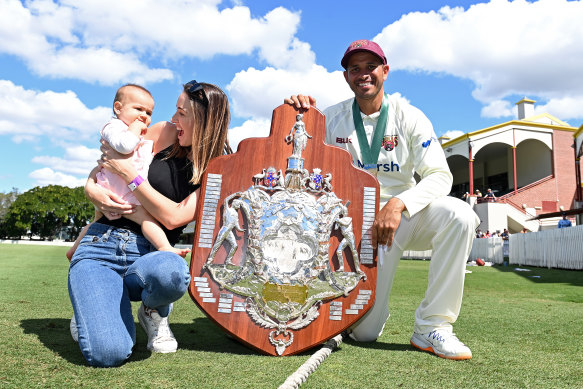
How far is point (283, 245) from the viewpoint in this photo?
270 cm

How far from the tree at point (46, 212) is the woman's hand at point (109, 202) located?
59864 millimetres

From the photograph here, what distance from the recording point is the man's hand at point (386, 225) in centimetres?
281

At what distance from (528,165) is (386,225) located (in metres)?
37.4

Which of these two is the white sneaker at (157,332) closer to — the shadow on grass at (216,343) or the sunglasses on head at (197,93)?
the shadow on grass at (216,343)

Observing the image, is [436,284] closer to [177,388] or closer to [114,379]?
[177,388]

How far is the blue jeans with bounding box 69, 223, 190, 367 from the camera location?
228 centimetres

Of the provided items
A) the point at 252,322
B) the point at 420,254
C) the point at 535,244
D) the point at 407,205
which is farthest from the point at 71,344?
the point at 420,254

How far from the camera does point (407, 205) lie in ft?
9.62

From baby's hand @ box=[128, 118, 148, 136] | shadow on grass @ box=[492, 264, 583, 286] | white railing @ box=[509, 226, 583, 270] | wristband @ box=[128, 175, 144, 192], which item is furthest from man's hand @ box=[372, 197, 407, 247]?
white railing @ box=[509, 226, 583, 270]

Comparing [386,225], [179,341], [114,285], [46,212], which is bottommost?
[179,341]

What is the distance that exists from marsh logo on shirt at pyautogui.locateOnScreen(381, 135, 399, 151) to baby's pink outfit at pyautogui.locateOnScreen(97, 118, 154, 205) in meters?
1.65

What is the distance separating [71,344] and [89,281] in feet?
1.76

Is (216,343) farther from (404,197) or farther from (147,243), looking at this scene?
(404,197)

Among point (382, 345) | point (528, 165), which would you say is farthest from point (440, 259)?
point (528, 165)
